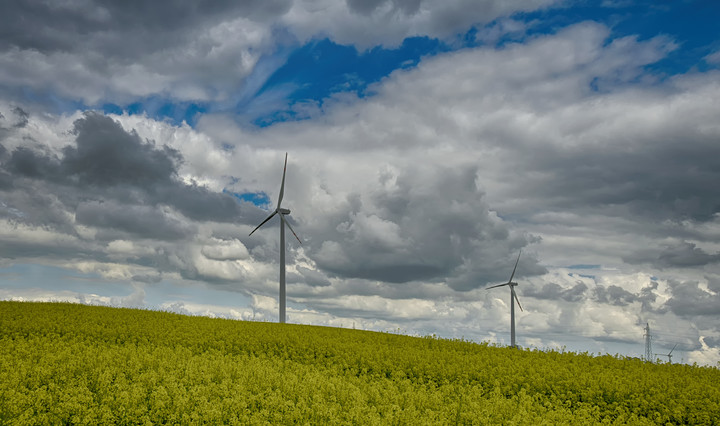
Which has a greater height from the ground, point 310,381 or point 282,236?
point 282,236

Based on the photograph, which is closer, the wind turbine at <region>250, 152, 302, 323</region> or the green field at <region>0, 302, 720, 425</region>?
the green field at <region>0, 302, 720, 425</region>

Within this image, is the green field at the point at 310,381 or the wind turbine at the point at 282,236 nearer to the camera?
the green field at the point at 310,381

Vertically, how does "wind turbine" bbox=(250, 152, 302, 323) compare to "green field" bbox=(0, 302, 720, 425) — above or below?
above

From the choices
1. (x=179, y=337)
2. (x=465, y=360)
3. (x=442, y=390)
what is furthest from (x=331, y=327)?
(x=442, y=390)

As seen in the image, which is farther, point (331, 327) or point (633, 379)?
point (331, 327)

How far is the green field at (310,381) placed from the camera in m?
12.3

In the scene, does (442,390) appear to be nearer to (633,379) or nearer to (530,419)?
(530,419)

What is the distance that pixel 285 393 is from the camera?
13.9m

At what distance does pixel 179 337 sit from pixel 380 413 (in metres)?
16.6

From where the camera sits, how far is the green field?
1227 cm

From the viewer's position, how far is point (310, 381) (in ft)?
49.4

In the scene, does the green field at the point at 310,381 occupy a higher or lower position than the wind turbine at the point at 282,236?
lower

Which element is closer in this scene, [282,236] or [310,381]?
[310,381]

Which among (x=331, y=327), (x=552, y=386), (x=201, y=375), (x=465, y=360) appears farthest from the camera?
(x=331, y=327)
